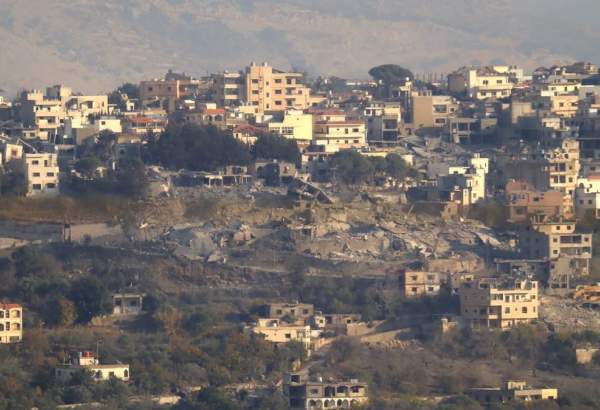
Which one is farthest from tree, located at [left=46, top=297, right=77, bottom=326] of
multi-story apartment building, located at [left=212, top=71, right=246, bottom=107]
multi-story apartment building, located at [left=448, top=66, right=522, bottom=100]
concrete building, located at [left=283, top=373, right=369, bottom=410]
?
multi-story apartment building, located at [left=448, top=66, right=522, bottom=100]

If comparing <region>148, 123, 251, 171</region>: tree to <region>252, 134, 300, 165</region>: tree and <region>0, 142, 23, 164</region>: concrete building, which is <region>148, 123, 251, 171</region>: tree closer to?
<region>252, 134, 300, 165</region>: tree

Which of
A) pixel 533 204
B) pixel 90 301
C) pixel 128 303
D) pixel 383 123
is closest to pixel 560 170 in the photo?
pixel 533 204

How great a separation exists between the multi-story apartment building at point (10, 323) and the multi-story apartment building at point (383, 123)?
14.0 meters

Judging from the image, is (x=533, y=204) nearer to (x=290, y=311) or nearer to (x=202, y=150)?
(x=202, y=150)

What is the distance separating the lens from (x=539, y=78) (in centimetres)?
7100

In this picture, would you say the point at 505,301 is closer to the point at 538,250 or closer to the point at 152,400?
the point at 538,250

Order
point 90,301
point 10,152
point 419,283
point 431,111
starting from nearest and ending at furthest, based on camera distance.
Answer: point 90,301 < point 419,283 < point 10,152 < point 431,111

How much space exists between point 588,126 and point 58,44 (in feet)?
123

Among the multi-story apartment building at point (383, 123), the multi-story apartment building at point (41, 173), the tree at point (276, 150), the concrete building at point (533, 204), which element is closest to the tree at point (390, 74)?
the multi-story apartment building at point (383, 123)

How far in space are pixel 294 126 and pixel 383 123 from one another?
2.42 metres

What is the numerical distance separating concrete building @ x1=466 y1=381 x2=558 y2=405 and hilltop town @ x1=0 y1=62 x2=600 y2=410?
41mm

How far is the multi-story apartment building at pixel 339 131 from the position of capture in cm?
6222

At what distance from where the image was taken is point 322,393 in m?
48.5

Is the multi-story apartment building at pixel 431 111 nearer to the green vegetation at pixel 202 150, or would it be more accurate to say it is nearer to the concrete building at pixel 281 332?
the green vegetation at pixel 202 150
